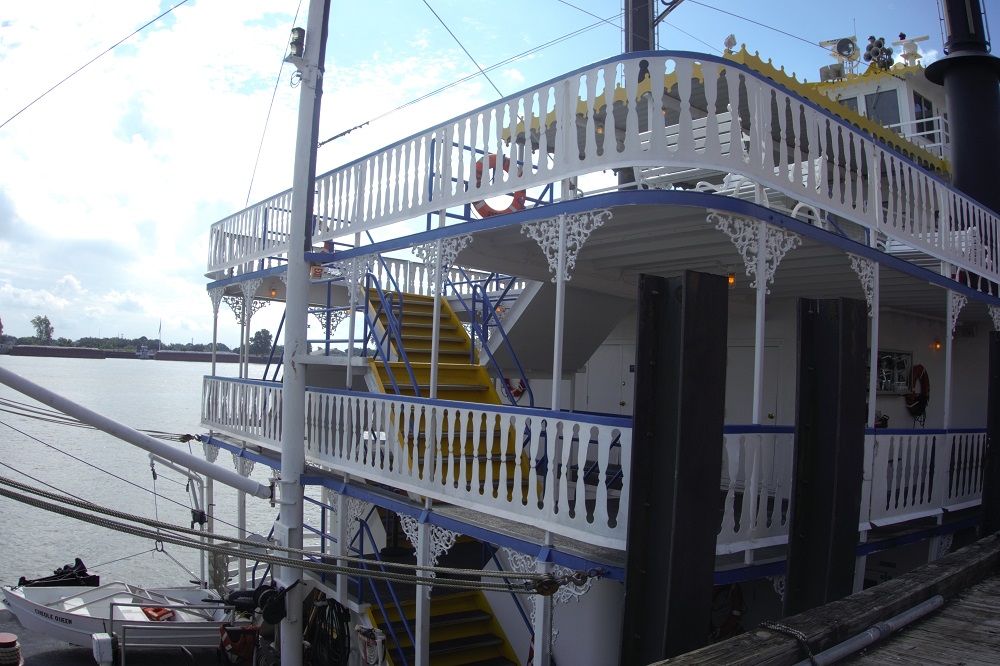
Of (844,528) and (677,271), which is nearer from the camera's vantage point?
(844,528)

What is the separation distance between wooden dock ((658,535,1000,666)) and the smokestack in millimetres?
9113

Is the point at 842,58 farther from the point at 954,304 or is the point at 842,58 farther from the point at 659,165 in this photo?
the point at 659,165

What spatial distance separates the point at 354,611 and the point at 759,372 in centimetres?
585

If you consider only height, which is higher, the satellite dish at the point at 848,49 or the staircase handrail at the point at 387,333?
the satellite dish at the point at 848,49

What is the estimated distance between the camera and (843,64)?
1766 cm

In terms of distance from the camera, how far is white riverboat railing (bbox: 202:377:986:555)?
19.1 feet

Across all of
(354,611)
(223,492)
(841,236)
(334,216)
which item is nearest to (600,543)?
(841,236)

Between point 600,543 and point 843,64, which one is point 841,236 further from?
point 843,64

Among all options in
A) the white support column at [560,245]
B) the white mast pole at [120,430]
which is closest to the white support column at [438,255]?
the white support column at [560,245]

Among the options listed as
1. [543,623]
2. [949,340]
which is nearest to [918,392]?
[949,340]

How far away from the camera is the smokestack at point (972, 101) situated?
41.7 feet

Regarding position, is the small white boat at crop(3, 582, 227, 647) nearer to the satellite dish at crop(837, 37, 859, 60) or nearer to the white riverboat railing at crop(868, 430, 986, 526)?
the white riverboat railing at crop(868, 430, 986, 526)

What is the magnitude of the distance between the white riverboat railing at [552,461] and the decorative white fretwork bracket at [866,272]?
4.61 ft

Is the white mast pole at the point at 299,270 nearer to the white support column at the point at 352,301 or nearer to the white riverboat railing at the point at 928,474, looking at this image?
the white support column at the point at 352,301
